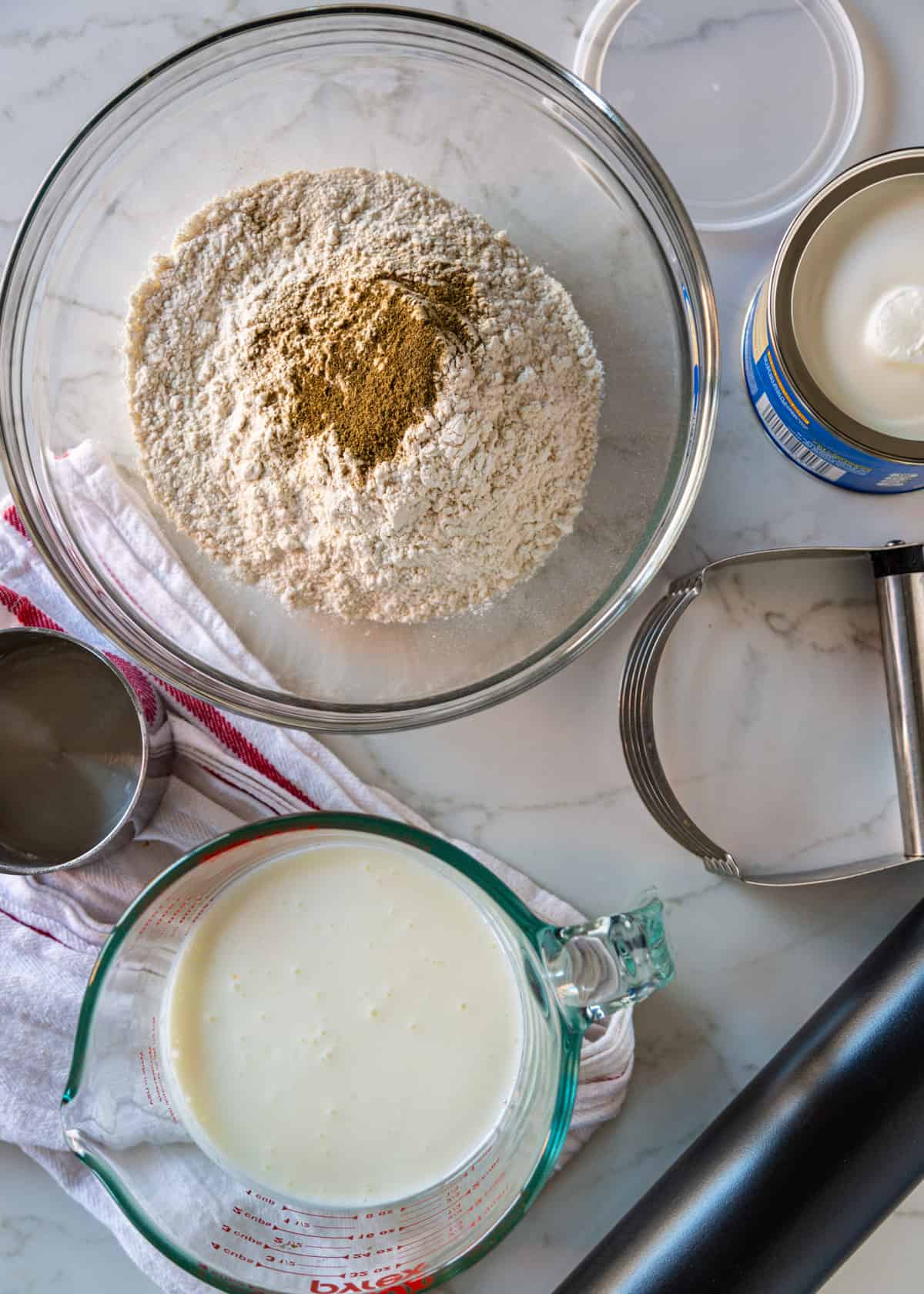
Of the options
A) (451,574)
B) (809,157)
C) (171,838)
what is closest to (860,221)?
(809,157)

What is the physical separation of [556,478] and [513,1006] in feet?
1.41

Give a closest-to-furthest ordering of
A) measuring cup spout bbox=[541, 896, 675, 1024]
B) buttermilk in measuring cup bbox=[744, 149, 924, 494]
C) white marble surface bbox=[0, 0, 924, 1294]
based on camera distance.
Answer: measuring cup spout bbox=[541, 896, 675, 1024], buttermilk in measuring cup bbox=[744, 149, 924, 494], white marble surface bbox=[0, 0, 924, 1294]

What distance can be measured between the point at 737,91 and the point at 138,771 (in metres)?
0.88

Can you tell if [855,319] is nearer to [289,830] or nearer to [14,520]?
[289,830]

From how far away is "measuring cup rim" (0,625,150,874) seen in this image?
0.87 meters

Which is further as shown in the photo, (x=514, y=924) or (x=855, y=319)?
(x=855, y=319)

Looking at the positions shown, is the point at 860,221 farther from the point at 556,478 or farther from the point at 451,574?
the point at 451,574

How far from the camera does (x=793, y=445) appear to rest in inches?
36.9

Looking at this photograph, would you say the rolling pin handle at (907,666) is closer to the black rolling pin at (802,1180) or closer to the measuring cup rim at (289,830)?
the black rolling pin at (802,1180)

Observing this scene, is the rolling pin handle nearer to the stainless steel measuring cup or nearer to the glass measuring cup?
the glass measuring cup

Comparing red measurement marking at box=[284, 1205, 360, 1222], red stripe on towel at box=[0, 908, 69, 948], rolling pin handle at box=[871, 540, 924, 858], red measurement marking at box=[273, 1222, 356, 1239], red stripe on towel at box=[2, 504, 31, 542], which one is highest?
rolling pin handle at box=[871, 540, 924, 858]

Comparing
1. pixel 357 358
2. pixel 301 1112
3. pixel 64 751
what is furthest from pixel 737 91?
pixel 301 1112

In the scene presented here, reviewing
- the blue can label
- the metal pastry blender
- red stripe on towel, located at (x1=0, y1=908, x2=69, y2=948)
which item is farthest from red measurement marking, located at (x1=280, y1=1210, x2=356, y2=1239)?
the blue can label

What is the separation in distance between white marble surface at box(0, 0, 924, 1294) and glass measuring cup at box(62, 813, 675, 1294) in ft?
0.64
